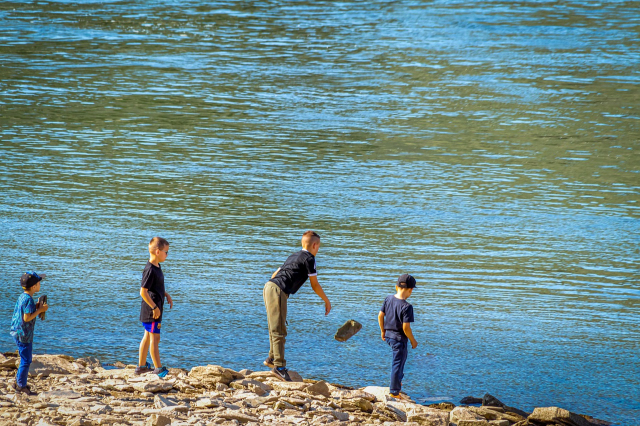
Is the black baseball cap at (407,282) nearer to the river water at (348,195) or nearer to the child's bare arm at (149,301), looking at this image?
the river water at (348,195)

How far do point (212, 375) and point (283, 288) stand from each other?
46.8 inches

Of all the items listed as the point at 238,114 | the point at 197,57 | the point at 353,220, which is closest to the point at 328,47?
the point at 197,57

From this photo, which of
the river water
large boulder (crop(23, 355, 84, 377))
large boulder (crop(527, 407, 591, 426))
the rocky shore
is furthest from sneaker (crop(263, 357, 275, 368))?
large boulder (crop(527, 407, 591, 426))

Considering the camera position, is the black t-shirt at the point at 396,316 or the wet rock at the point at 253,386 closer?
the wet rock at the point at 253,386

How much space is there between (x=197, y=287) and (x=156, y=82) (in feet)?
62.3

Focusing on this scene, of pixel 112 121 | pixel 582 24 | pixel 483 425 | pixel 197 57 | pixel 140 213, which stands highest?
pixel 582 24

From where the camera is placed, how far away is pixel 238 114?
86.6ft

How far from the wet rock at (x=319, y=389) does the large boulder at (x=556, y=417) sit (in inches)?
87.1

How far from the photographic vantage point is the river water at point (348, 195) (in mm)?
11141

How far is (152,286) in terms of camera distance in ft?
29.6

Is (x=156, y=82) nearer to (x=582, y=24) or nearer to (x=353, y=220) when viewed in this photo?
(x=353, y=220)

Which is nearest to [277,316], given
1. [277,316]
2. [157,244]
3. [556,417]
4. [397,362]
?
[277,316]

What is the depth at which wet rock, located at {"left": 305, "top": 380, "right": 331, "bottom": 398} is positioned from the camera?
8953 mm

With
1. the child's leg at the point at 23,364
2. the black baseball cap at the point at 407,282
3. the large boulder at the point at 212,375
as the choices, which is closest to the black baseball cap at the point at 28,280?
the child's leg at the point at 23,364
